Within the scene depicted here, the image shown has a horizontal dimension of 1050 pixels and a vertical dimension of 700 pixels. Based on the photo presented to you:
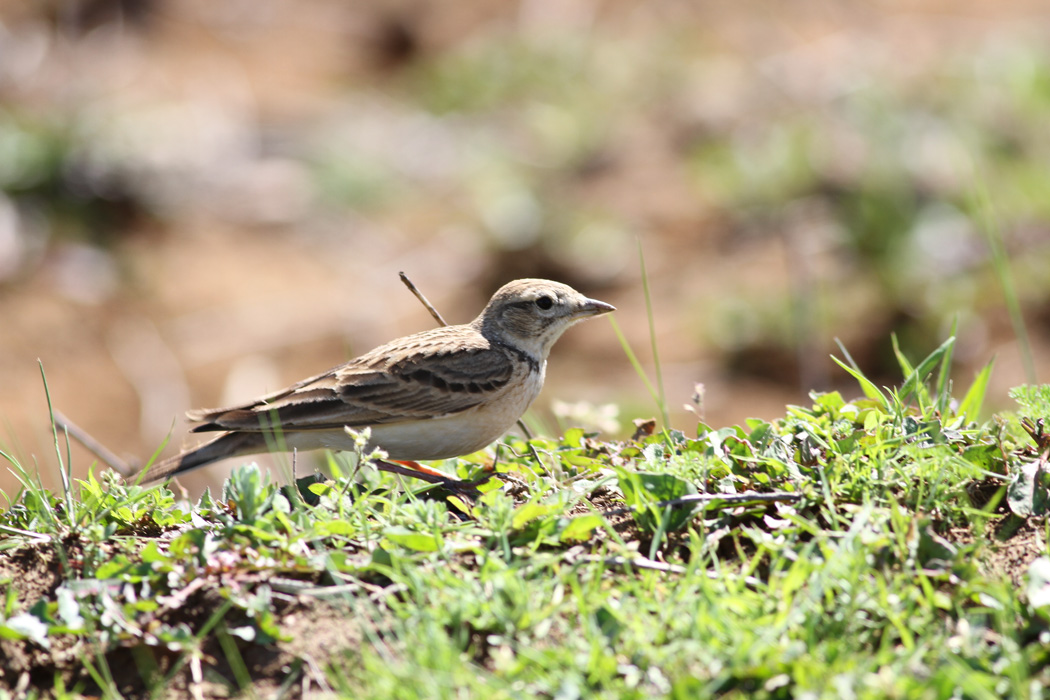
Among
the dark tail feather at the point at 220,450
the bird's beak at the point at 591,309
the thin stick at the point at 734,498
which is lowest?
the dark tail feather at the point at 220,450

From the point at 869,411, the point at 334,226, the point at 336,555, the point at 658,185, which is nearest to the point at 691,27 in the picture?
the point at 658,185

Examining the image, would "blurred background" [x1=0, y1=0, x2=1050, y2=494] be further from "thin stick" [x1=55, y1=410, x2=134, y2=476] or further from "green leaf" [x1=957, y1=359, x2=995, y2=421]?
"green leaf" [x1=957, y1=359, x2=995, y2=421]

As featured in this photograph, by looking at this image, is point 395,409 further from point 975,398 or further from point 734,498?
point 975,398

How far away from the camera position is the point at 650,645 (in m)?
3.11

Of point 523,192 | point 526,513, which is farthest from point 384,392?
point 523,192

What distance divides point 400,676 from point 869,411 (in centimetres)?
226

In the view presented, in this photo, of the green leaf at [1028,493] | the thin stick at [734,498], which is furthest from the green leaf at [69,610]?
the green leaf at [1028,493]

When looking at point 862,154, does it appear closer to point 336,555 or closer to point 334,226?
point 334,226

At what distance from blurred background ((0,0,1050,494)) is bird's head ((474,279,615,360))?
253 cm

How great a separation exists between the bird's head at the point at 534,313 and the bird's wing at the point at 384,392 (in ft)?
1.05

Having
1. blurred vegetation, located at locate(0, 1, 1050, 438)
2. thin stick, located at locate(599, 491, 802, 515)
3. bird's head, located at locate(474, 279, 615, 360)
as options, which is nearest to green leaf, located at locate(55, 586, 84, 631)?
thin stick, located at locate(599, 491, 802, 515)

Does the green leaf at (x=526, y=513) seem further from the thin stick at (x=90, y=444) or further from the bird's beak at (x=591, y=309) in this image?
the bird's beak at (x=591, y=309)

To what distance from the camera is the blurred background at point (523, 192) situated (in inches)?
404

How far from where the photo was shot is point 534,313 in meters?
5.80
